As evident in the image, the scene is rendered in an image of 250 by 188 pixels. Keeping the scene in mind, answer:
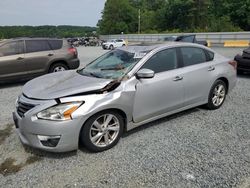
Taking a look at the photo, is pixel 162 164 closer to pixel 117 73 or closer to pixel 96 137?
pixel 96 137

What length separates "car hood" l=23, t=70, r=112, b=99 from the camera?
3600 mm

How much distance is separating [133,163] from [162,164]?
38cm

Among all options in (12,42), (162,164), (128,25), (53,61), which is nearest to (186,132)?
(162,164)

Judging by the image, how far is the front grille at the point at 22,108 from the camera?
11.7 ft

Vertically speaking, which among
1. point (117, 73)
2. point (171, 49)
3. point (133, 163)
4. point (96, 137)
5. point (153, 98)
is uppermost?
point (171, 49)

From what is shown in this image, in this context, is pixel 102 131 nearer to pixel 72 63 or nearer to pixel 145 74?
pixel 145 74

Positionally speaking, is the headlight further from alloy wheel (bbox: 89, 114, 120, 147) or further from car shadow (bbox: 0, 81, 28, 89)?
car shadow (bbox: 0, 81, 28, 89)

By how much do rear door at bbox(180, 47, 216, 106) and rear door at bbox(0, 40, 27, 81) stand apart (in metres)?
5.46

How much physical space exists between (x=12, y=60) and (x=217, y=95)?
6076 millimetres

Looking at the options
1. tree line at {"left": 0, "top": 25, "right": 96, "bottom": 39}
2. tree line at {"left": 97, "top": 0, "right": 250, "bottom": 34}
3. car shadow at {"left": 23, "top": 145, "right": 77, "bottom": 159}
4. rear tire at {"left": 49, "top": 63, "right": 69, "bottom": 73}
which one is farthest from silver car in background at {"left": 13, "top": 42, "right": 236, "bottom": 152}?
tree line at {"left": 97, "top": 0, "right": 250, "bottom": 34}

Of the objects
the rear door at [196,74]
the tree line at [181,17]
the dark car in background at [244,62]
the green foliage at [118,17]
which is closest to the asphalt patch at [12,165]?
the rear door at [196,74]

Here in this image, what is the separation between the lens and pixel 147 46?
4734 millimetres

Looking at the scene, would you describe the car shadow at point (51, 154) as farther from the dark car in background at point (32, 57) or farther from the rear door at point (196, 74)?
the dark car in background at point (32, 57)

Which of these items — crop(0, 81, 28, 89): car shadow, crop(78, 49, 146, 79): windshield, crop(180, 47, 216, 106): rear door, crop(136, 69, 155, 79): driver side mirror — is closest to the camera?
crop(136, 69, 155, 79): driver side mirror
